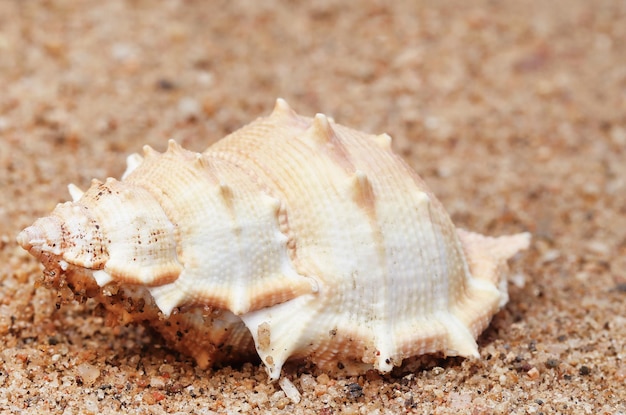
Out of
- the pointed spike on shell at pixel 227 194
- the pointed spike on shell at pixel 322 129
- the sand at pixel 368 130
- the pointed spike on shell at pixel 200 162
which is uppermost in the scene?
the pointed spike on shell at pixel 322 129

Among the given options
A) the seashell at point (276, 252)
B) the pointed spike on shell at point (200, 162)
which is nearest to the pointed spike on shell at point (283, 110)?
the seashell at point (276, 252)

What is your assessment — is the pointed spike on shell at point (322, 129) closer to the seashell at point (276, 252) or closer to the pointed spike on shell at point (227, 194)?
the seashell at point (276, 252)

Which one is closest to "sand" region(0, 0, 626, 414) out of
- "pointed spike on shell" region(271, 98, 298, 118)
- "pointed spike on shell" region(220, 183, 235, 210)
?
"pointed spike on shell" region(220, 183, 235, 210)

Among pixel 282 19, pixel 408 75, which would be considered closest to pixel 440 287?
pixel 408 75

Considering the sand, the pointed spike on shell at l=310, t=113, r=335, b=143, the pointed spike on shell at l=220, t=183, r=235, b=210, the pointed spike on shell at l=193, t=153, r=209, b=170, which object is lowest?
the sand

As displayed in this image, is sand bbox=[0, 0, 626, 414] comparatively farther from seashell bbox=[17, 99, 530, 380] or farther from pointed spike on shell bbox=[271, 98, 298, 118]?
pointed spike on shell bbox=[271, 98, 298, 118]

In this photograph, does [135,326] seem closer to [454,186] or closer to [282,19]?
[454,186]
